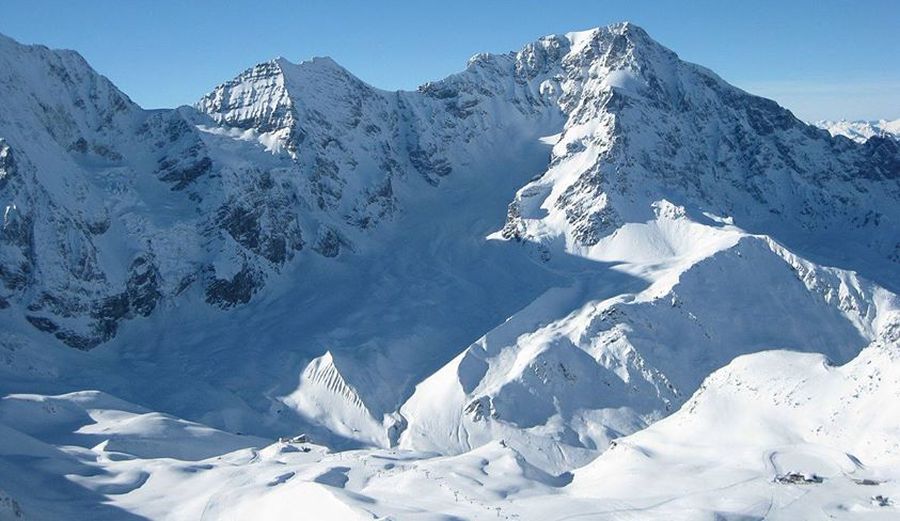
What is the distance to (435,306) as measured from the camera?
146 meters

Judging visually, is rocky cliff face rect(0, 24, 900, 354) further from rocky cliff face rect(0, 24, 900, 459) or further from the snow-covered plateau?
the snow-covered plateau

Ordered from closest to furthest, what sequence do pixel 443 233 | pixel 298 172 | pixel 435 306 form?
pixel 435 306 < pixel 298 172 < pixel 443 233

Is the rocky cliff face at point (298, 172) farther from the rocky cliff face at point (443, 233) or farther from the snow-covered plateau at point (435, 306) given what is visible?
the snow-covered plateau at point (435, 306)

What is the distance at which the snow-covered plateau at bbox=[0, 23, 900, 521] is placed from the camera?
76.1 metres

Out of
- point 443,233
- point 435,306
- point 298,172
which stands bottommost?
point 435,306

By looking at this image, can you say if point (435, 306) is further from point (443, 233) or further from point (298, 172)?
point (298, 172)

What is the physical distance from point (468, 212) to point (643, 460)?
331ft

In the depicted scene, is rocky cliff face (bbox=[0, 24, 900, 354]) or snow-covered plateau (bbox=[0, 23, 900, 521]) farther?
rocky cliff face (bbox=[0, 24, 900, 354])

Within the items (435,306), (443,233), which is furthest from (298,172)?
(435,306)

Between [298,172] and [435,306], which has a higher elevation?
[298,172]

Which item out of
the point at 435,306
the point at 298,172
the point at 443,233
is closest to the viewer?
the point at 435,306

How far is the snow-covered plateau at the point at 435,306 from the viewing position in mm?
76125

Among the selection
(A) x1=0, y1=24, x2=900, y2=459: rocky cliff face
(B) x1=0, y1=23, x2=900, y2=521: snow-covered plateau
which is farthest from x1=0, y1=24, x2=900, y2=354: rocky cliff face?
(B) x1=0, y1=23, x2=900, y2=521: snow-covered plateau

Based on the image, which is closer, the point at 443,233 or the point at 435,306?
the point at 435,306
